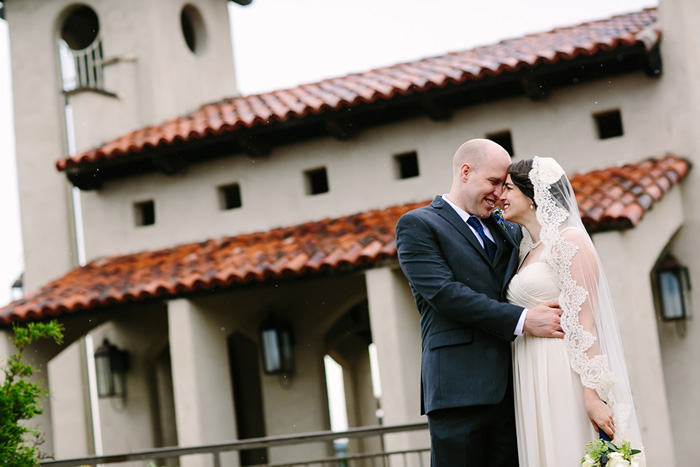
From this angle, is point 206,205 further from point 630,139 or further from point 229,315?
point 630,139

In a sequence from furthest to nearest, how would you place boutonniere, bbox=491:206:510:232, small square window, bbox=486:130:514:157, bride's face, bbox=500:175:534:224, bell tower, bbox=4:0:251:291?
bell tower, bbox=4:0:251:291 < small square window, bbox=486:130:514:157 < boutonniere, bbox=491:206:510:232 < bride's face, bbox=500:175:534:224

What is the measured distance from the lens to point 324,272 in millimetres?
10969

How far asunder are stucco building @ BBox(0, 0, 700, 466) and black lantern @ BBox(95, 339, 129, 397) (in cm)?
19

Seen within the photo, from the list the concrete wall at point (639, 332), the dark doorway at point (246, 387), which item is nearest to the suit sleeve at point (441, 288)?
the concrete wall at point (639, 332)

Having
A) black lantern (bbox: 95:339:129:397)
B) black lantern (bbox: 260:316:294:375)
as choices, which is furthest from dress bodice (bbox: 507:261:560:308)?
black lantern (bbox: 95:339:129:397)

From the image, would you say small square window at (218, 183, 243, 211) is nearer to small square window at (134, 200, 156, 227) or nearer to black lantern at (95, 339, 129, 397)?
small square window at (134, 200, 156, 227)

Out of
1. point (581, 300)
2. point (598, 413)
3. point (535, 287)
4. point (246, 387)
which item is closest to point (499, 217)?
point (535, 287)

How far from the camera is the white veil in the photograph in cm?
457

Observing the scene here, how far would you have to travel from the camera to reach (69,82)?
1586 cm

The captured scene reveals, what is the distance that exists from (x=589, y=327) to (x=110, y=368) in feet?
34.4

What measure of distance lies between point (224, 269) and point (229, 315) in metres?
1.06

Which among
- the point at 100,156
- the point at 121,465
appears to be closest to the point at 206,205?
the point at 100,156

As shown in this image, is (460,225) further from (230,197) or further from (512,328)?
(230,197)

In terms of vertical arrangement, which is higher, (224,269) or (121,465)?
(224,269)
